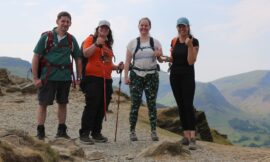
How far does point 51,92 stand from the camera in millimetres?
9539

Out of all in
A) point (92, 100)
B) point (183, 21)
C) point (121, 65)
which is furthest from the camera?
point (121, 65)

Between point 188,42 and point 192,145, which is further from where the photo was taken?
Answer: point 192,145

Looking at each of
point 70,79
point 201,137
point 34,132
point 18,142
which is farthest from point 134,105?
point 201,137

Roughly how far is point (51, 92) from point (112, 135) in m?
4.30

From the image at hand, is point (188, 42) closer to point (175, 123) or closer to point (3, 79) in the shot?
point (175, 123)

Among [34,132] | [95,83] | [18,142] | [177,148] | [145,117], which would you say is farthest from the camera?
[145,117]

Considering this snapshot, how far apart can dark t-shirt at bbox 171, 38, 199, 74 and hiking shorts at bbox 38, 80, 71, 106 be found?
257 cm

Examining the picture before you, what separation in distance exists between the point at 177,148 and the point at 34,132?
5.63 m

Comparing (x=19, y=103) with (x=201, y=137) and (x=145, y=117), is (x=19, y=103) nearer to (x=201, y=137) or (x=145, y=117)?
(x=145, y=117)

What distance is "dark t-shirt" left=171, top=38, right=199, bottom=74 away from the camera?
9.98m

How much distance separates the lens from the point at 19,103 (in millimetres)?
21672

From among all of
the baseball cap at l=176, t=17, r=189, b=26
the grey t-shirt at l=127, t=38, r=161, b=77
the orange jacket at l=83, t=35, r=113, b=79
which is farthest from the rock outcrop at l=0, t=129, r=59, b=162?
the baseball cap at l=176, t=17, r=189, b=26

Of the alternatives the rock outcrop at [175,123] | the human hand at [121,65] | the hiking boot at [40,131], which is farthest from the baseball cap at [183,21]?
the rock outcrop at [175,123]

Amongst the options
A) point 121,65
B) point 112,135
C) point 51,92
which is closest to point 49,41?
point 51,92
